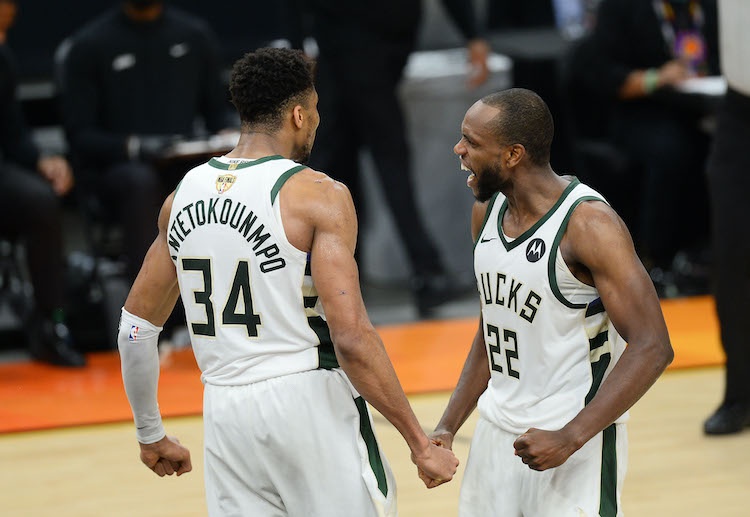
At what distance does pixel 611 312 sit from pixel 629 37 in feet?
15.2

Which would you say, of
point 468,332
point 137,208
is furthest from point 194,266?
point 468,332

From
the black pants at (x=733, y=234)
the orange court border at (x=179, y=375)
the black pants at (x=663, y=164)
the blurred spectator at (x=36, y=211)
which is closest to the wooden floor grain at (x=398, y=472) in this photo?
the orange court border at (x=179, y=375)

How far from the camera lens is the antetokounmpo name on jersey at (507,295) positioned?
8.91 feet

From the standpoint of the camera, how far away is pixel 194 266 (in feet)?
8.96

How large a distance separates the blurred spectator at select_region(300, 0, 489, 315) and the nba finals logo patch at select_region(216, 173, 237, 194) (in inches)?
155

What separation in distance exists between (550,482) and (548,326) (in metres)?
0.36

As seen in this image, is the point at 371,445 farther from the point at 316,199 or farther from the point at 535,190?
the point at 535,190

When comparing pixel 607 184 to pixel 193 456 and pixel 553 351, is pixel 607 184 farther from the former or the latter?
pixel 553 351

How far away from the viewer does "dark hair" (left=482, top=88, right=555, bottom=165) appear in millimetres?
2744

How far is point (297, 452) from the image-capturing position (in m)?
2.71

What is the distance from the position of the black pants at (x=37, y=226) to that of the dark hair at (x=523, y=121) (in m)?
3.71

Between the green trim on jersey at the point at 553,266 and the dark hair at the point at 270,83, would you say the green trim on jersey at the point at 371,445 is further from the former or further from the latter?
the dark hair at the point at 270,83

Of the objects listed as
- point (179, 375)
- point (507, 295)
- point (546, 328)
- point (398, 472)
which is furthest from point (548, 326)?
point (179, 375)

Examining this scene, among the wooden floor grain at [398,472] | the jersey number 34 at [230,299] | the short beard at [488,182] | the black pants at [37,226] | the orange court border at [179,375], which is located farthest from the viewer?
the black pants at [37,226]
